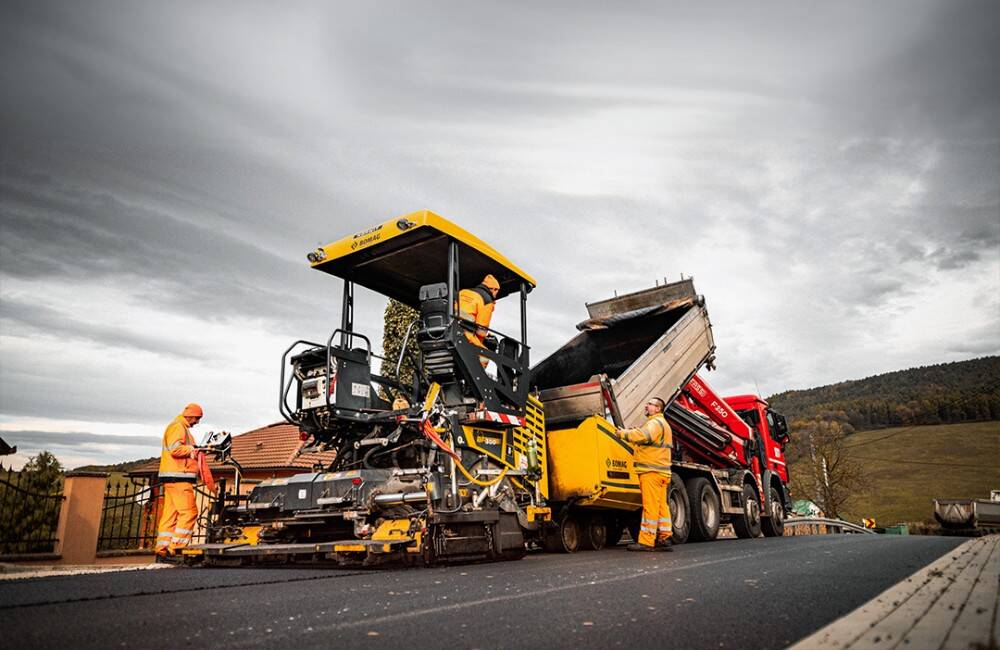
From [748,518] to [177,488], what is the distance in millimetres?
8653

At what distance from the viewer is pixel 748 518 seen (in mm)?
11109

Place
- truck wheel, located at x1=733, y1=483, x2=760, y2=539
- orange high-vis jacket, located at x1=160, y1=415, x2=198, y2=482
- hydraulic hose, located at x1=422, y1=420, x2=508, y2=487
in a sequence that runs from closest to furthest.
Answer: hydraulic hose, located at x1=422, y1=420, x2=508, y2=487
orange high-vis jacket, located at x1=160, y1=415, x2=198, y2=482
truck wheel, located at x1=733, y1=483, x2=760, y2=539

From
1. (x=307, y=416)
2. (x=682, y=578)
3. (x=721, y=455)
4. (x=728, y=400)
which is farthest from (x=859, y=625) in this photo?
(x=728, y=400)

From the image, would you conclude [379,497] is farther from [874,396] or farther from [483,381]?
[874,396]

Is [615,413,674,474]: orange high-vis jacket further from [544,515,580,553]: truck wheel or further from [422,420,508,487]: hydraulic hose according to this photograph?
[422,420,508,487]: hydraulic hose

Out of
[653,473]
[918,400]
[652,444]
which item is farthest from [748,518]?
[918,400]

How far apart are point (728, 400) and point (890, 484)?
42.0 m

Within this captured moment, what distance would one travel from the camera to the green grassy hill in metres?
41.7

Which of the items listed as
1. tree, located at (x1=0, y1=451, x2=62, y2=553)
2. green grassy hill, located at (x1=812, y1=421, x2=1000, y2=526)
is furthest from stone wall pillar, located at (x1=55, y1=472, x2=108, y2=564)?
green grassy hill, located at (x1=812, y1=421, x2=1000, y2=526)

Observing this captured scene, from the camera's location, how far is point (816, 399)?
6781 cm

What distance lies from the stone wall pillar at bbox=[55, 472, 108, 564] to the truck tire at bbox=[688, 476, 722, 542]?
7.42 m

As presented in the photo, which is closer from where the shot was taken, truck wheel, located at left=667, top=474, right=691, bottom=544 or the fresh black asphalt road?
the fresh black asphalt road

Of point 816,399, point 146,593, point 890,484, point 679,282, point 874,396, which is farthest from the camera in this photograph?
point 816,399

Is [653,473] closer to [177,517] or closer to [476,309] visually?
[476,309]
